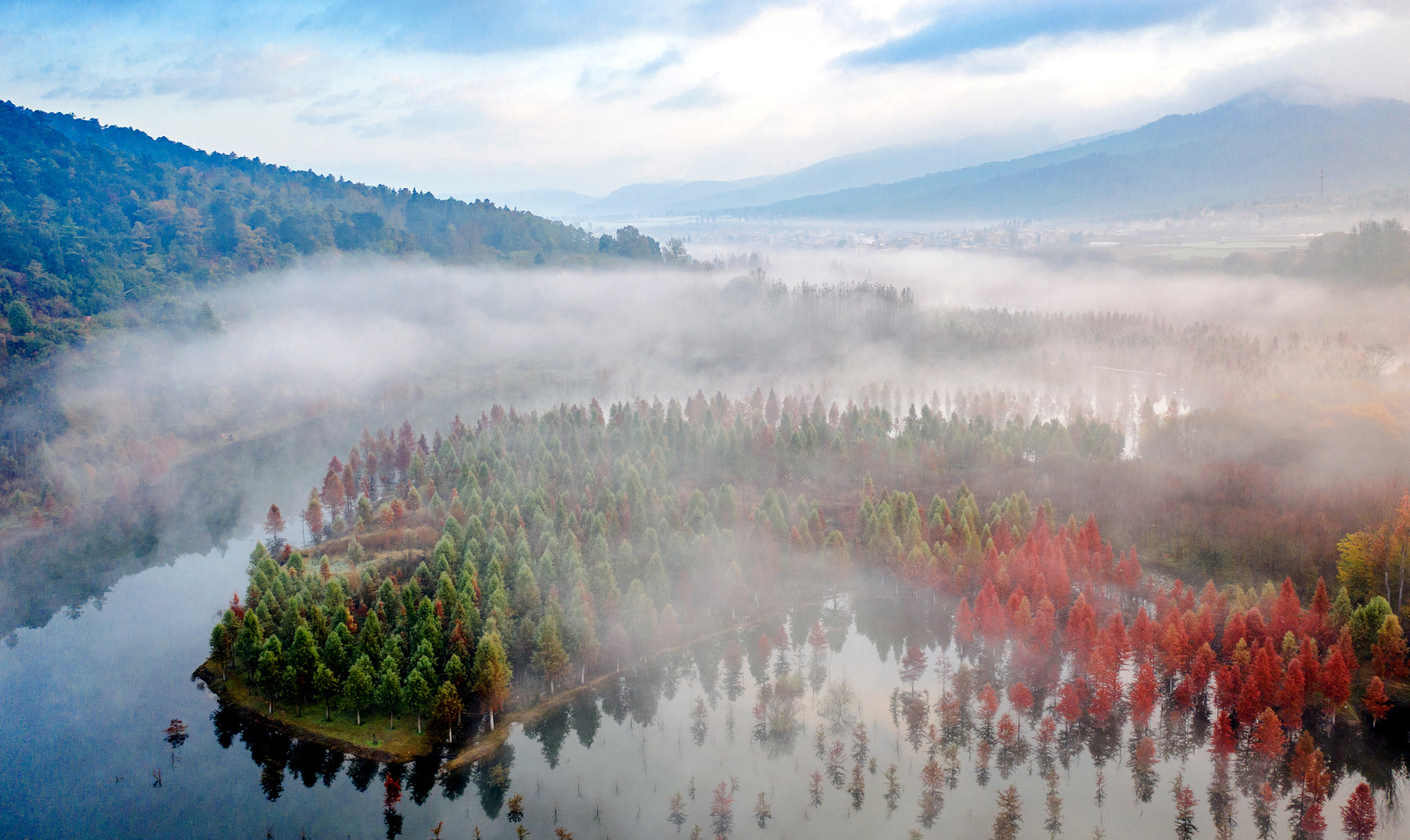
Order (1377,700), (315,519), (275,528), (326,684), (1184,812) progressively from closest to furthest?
(1184,812), (1377,700), (326,684), (315,519), (275,528)

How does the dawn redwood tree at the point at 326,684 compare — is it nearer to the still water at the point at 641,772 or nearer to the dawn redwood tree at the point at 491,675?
the still water at the point at 641,772

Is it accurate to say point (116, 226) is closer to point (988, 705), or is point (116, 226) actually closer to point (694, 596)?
point (694, 596)

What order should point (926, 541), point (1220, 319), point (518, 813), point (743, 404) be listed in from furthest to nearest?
point (1220, 319)
point (743, 404)
point (926, 541)
point (518, 813)

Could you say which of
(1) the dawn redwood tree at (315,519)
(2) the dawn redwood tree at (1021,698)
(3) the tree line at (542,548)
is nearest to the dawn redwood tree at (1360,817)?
(2) the dawn redwood tree at (1021,698)

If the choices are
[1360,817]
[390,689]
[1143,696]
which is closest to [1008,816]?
[1143,696]

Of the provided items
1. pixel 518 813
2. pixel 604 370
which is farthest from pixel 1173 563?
pixel 604 370

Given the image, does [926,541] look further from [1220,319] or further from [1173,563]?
[1220,319]
